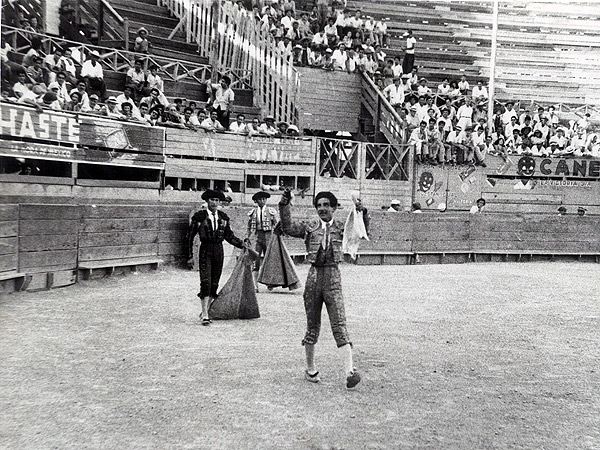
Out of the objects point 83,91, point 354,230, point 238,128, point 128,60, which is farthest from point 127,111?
point 354,230

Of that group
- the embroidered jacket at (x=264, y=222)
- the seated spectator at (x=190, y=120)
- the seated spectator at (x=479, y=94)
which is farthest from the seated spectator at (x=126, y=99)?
the seated spectator at (x=479, y=94)

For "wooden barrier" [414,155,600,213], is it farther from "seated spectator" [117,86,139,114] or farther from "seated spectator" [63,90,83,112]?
"seated spectator" [63,90,83,112]

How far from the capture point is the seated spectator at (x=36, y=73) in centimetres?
1172

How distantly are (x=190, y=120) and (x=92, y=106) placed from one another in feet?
8.43

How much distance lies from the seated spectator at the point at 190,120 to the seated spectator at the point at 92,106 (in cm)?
189

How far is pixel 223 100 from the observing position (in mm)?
17109

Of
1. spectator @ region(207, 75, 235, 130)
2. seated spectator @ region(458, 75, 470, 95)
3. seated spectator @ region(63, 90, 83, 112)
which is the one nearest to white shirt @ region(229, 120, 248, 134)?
spectator @ region(207, 75, 235, 130)

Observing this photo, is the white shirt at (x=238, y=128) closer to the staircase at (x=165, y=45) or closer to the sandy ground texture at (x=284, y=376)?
the staircase at (x=165, y=45)

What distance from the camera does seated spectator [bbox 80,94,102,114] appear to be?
480 inches

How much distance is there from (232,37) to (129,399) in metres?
16.1

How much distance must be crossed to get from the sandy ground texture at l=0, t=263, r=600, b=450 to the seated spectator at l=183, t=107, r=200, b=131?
192 inches

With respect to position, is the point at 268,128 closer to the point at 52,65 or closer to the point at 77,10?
the point at 52,65

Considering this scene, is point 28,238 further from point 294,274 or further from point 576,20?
point 576,20

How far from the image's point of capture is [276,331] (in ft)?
25.8
